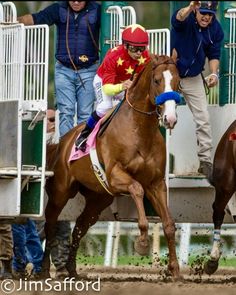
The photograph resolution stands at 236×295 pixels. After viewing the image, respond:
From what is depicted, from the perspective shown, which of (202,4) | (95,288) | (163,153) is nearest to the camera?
(95,288)

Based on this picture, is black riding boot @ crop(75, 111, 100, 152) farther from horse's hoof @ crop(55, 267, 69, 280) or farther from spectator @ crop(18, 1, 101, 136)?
horse's hoof @ crop(55, 267, 69, 280)

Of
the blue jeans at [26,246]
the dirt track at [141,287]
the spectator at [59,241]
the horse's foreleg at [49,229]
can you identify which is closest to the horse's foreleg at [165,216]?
the dirt track at [141,287]

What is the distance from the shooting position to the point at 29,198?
46.9ft

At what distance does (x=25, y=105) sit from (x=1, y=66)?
453 mm

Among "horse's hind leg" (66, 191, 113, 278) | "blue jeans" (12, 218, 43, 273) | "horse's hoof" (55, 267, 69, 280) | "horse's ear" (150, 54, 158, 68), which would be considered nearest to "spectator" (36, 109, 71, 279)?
"horse's hoof" (55, 267, 69, 280)

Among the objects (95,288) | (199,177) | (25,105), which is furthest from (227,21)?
(95,288)

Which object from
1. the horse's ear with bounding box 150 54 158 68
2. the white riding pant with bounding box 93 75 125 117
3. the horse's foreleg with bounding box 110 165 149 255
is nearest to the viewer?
the horse's foreleg with bounding box 110 165 149 255

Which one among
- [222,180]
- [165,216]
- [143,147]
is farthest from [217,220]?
[143,147]

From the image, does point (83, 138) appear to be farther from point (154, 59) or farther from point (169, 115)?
point (169, 115)

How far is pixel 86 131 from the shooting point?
47.9 feet

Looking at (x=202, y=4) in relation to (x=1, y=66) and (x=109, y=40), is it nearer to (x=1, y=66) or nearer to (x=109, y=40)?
(x=109, y=40)

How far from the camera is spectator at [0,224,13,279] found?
50.6 feet

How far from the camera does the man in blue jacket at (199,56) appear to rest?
15.0m

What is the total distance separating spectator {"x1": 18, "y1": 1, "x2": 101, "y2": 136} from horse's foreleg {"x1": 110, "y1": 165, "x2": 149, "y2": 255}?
1.64m
